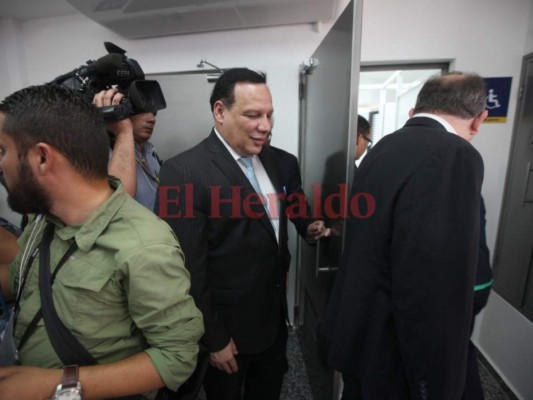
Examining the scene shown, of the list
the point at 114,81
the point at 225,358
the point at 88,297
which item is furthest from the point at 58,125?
the point at 225,358

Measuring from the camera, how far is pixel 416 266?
0.75m

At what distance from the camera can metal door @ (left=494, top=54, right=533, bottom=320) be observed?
5.45 ft

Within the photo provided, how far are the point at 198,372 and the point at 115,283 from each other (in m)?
0.47

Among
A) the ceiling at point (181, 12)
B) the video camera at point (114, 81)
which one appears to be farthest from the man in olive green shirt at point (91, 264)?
the ceiling at point (181, 12)

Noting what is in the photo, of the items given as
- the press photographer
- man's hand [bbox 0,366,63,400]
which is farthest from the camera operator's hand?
man's hand [bbox 0,366,63,400]

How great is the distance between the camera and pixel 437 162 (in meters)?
0.75

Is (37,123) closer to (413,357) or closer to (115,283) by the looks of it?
(115,283)

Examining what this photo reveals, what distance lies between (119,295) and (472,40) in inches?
93.0

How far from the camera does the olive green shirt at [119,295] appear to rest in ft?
2.05

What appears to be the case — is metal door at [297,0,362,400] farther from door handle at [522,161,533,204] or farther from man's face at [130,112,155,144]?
door handle at [522,161,533,204]

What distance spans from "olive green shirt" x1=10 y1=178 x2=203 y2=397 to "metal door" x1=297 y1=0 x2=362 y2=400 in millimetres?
714

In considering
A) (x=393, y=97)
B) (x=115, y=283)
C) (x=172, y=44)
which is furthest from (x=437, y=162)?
(x=393, y=97)

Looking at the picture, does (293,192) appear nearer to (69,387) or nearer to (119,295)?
(119,295)

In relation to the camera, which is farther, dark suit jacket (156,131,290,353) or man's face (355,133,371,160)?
man's face (355,133,371,160)
